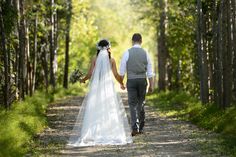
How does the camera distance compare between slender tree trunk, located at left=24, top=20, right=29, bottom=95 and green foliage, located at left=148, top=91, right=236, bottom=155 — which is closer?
green foliage, located at left=148, top=91, right=236, bottom=155

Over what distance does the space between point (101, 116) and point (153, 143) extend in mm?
1402

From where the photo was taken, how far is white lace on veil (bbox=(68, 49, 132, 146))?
44.7ft

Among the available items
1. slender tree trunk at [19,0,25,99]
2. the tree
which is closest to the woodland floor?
slender tree trunk at [19,0,25,99]

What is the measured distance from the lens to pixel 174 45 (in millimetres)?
38000

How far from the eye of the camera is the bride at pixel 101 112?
13617 mm

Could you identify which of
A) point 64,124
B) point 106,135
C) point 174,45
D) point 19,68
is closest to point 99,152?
point 106,135

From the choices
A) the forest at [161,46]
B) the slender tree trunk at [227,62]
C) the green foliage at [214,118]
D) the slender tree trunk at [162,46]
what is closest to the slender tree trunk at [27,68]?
the forest at [161,46]

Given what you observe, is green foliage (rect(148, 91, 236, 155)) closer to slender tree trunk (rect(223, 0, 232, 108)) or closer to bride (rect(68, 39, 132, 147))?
slender tree trunk (rect(223, 0, 232, 108))

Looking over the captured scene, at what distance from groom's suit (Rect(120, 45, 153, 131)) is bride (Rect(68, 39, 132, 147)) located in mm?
414

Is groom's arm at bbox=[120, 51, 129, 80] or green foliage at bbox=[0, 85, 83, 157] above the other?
groom's arm at bbox=[120, 51, 129, 80]

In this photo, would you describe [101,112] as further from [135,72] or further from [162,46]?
[162,46]

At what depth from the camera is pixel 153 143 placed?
44.4 ft

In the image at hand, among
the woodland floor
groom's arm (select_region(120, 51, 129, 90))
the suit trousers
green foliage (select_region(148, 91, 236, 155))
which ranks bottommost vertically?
the woodland floor

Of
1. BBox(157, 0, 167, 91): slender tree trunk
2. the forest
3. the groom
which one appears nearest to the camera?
the groom
